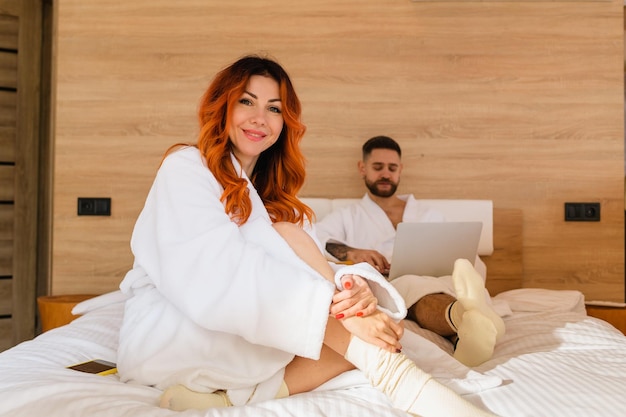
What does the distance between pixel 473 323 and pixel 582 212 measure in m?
1.70

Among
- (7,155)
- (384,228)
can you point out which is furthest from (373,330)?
(7,155)

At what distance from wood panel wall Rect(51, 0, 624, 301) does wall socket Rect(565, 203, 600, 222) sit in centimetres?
3

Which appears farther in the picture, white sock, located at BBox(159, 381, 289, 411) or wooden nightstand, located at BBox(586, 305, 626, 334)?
wooden nightstand, located at BBox(586, 305, 626, 334)

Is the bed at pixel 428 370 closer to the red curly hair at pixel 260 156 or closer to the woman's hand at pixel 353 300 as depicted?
the woman's hand at pixel 353 300

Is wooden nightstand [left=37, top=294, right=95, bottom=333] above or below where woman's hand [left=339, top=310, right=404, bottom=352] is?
below

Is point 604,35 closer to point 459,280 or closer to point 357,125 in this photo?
point 357,125

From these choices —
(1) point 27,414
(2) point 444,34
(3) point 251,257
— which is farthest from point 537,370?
(2) point 444,34

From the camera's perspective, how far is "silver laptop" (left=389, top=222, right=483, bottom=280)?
69.9 inches

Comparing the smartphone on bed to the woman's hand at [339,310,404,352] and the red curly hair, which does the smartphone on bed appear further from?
the woman's hand at [339,310,404,352]

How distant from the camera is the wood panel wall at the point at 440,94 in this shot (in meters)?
2.63

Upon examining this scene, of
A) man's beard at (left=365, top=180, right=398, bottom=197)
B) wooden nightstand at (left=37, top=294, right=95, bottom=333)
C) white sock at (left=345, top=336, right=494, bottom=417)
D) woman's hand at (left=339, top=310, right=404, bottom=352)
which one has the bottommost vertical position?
wooden nightstand at (left=37, top=294, right=95, bottom=333)

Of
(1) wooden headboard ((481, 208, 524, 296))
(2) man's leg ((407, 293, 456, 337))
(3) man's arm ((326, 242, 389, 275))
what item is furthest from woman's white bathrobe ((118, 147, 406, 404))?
(1) wooden headboard ((481, 208, 524, 296))

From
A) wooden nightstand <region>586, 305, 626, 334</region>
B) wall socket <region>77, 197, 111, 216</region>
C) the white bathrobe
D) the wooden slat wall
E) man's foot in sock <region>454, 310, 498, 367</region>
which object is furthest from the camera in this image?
the wooden slat wall

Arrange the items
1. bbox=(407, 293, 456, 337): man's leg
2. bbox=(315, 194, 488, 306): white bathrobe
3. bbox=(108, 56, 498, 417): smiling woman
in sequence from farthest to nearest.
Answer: bbox=(315, 194, 488, 306): white bathrobe < bbox=(407, 293, 456, 337): man's leg < bbox=(108, 56, 498, 417): smiling woman
